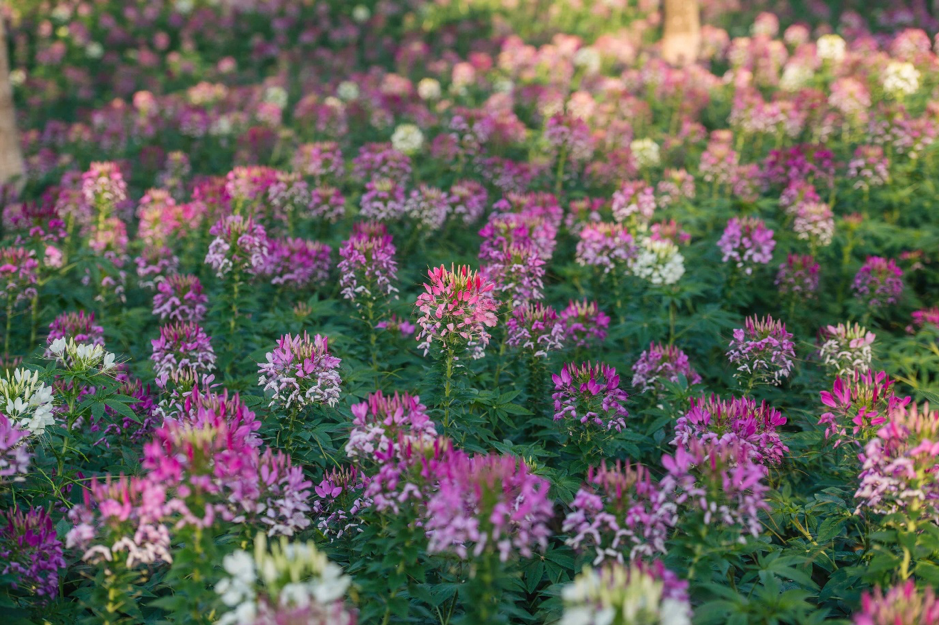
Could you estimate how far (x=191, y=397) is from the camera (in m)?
3.10

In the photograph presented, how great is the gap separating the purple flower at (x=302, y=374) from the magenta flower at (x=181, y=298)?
1414mm

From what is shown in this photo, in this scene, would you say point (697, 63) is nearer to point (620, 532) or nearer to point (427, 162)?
point (427, 162)

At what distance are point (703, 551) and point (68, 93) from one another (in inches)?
548

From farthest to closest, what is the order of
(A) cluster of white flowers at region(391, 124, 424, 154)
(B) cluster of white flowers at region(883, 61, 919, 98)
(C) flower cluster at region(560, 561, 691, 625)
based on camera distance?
(B) cluster of white flowers at region(883, 61, 919, 98)
(A) cluster of white flowers at region(391, 124, 424, 154)
(C) flower cluster at region(560, 561, 691, 625)

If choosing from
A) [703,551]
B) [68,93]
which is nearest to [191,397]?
[703,551]

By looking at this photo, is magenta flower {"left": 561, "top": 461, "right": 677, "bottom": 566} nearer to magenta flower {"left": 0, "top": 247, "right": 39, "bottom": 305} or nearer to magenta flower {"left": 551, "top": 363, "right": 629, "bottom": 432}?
magenta flower {"left": 551, "top": 363, "right": 629, "bottom": 432}

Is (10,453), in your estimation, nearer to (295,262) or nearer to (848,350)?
(295,262)

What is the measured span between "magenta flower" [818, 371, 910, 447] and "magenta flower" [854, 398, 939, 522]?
57 centimetres

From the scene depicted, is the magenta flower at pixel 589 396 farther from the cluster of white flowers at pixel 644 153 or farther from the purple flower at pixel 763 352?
the cluster of white flowers at pixel 644 153

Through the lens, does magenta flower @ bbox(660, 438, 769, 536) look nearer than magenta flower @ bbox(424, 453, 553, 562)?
No

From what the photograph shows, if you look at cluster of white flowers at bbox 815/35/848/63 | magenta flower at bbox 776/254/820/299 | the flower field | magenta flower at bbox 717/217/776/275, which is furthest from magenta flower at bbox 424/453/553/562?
cluster of white flowers at bbox 815/35/848/63

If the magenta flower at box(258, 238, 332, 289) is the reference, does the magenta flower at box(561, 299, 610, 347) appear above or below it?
below

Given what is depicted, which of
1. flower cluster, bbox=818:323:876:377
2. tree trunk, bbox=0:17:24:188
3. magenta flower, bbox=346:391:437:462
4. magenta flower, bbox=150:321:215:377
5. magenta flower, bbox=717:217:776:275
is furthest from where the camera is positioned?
tree trunk, bbox=0:17:24:188

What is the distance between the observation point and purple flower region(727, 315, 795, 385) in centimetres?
390
